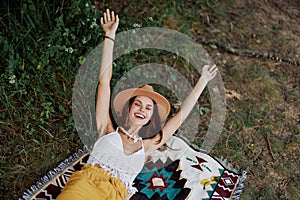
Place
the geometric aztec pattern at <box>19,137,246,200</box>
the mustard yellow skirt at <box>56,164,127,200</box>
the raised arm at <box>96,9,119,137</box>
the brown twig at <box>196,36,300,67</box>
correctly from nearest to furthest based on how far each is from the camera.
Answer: the mustard yellow skirt at <box>56,164,127,200</box>
the raised arm at <box>96,9,119,137</box>
the geometric aztec pattern at <box>19,137,246,200</box>
the brown twig at <box>196,36,300,67</box>

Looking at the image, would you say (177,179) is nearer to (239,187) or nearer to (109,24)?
(239,187)

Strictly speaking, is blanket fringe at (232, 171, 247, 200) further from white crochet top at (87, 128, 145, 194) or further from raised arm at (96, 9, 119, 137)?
raised arm at (96, 9, 119, 137)

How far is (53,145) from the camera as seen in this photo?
2295mm

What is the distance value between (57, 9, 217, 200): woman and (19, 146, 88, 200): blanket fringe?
0.31 meters

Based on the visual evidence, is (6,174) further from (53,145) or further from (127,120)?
(127,120)

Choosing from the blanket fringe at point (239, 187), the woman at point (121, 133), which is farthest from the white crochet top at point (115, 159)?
the blanket fringe at point (239, 187)

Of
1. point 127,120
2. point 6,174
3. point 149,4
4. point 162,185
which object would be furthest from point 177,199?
point 149,4

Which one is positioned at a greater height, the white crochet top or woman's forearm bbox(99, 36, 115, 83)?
woman's forearm bbox(99, 36, 115, 83)

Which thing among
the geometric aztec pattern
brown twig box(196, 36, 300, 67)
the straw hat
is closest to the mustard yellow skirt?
the geometric aztec pattern

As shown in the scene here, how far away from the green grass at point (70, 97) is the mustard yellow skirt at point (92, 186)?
1.42ft

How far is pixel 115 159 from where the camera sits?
1.91 meters

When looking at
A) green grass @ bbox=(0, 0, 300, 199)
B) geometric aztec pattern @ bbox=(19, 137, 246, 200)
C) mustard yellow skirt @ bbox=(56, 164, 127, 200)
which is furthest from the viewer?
green grass @ bbox=(0, 0, 300, 199)

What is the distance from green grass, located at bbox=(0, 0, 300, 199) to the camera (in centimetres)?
228

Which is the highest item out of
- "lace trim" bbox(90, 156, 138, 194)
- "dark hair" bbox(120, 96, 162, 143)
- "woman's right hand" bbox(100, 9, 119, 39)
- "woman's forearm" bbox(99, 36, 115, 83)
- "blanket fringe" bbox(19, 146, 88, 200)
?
"woman's right hand" bbox(100, 9, 119, 39)
